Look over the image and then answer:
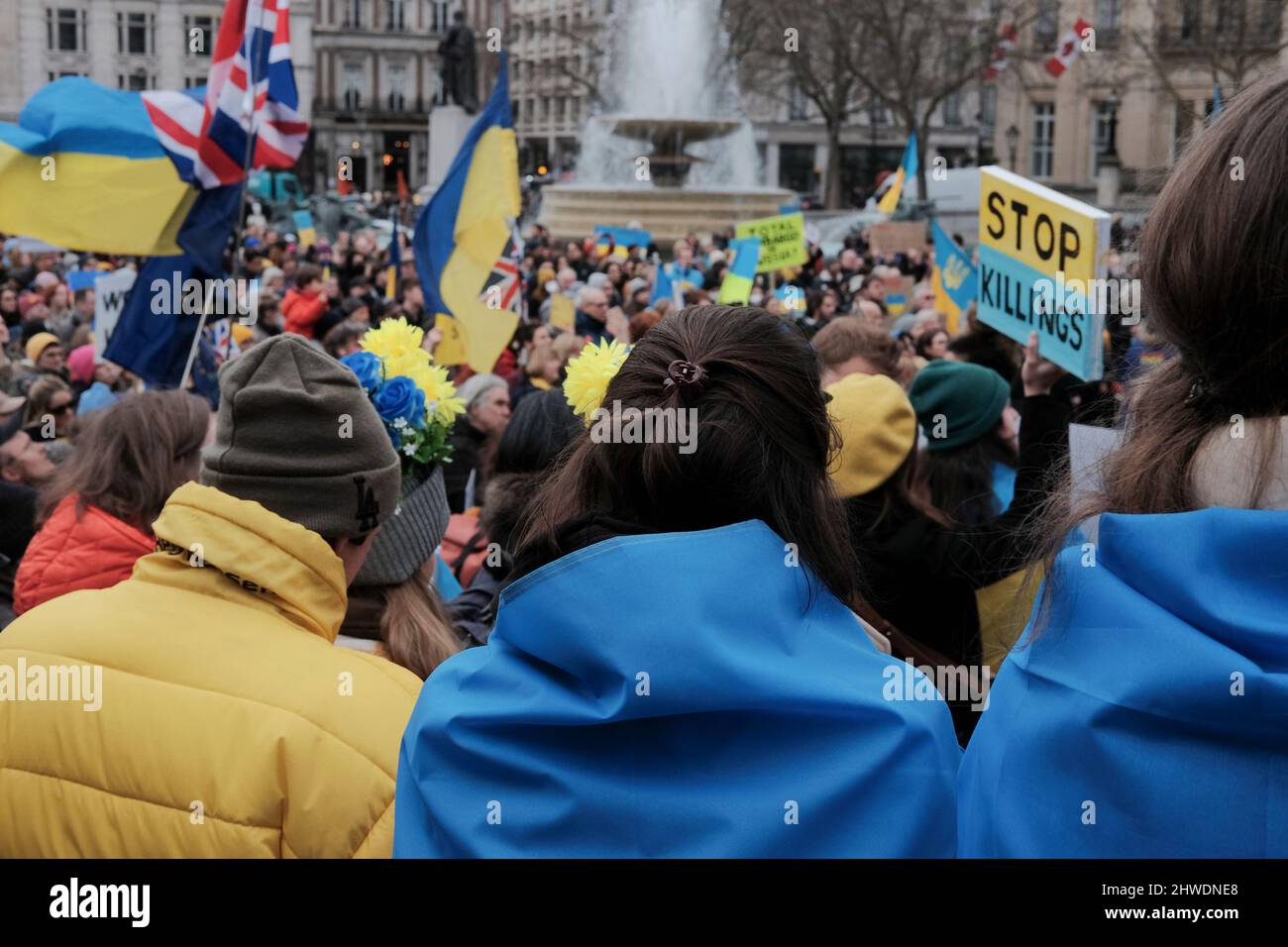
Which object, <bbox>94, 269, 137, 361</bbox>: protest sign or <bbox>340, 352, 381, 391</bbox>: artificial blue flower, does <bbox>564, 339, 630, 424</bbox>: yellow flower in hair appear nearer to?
<bbox>340, 352, 381, 391</bbox>: artificial blue flower

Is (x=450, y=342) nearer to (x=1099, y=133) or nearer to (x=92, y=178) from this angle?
(x=92, y=178)

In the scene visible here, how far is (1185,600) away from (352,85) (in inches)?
3587

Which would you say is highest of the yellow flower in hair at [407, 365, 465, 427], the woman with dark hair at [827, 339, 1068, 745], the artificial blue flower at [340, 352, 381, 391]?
the artificial blue flower at [340, 352, 381, 391]

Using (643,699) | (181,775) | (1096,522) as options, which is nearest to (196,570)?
(181,775)

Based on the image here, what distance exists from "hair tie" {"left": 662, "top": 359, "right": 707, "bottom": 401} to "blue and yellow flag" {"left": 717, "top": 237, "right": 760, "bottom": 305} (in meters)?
9.88

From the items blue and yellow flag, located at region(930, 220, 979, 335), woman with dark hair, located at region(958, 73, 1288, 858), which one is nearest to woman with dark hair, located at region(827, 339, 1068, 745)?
woman with dark hair, located at region(958, 73, 1288, 858)

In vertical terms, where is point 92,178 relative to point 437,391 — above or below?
above

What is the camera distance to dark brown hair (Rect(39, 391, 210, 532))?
139 inches

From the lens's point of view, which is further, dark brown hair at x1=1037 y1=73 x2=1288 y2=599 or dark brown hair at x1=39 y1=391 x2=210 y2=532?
dark brown hair at x1=39 y1=391 x2=210 y2=532

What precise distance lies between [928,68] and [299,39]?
32.2 metres

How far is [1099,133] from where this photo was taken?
2309 inches

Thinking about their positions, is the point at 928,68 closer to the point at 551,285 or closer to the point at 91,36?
the point at 91,36

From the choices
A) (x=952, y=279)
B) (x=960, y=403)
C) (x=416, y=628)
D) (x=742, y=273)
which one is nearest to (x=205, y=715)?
(x=416, y=628)

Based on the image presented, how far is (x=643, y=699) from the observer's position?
1647 millimetres
